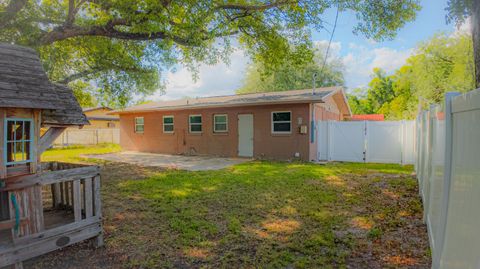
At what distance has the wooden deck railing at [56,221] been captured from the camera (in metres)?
3.24

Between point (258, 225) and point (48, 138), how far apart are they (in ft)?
11.0

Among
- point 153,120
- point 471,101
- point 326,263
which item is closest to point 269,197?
point 326,263

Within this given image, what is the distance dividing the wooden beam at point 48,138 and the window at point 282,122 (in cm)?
977

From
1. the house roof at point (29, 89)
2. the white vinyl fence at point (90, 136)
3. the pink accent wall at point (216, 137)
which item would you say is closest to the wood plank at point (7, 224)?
the house roof at point (29, 89)

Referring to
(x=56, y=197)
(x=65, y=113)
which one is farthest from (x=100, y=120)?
(x=65, y=113)

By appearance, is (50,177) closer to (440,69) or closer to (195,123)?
(195,123)

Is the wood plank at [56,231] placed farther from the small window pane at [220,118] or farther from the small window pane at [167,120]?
the small window pane at [167,120]

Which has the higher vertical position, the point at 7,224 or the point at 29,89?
the point at 29,89

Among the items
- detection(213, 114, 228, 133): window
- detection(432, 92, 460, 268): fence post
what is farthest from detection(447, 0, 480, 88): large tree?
detection(213, 114, 228, 133): window

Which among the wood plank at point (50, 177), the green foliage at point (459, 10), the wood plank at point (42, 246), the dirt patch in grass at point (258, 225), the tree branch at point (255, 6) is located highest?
the tree branch at point (255, 6)

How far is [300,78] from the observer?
96.3 feet

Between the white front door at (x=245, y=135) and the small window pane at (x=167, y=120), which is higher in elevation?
the small window pane at (x=167, y=120)

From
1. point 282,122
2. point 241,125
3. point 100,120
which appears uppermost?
point 100,120

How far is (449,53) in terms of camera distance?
22.5 m
